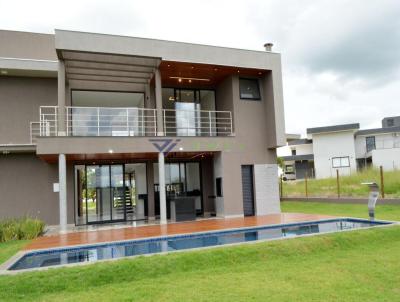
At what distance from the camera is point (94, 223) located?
13727 millimetres

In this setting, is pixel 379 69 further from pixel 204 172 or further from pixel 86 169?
pixel 86 169

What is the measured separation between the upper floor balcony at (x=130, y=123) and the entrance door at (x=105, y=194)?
1.51 m

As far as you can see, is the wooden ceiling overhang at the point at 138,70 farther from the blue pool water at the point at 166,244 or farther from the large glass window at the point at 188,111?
the blue pool water at the point at 166,244

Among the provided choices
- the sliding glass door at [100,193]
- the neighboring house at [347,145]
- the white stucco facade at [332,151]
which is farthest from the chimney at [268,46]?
the white stucco facade at [332,151]

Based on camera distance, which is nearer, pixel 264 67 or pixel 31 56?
pixel 264 67

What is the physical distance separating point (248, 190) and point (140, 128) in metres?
5.11

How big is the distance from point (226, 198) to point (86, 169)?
5.68 metres

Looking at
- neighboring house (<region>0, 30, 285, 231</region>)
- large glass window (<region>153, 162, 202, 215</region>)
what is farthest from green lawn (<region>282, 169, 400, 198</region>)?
large glass window (<region>153, 162, 202, 215</region>)

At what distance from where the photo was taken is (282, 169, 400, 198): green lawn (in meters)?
16.3

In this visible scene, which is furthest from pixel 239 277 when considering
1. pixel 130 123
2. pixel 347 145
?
pixel 347 145

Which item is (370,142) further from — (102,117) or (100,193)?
(100,193)

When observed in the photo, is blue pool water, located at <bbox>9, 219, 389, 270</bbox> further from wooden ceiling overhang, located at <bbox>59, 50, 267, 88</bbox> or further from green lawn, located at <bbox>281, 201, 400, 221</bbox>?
wooden ceiling overhang, located at <bbox>59, 50, 267, 88</bbox>

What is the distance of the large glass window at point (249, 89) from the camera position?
14.6m

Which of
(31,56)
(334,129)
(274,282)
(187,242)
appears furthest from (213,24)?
(334,129)
